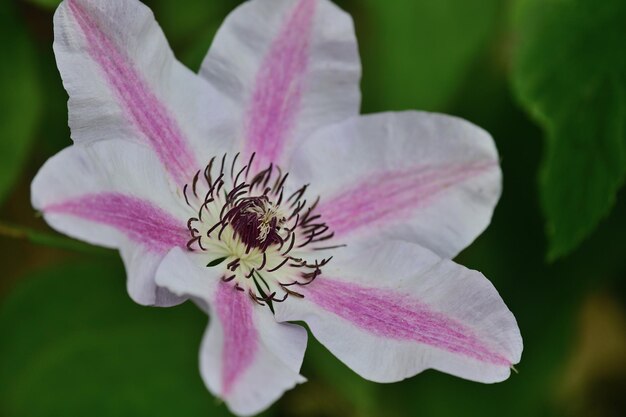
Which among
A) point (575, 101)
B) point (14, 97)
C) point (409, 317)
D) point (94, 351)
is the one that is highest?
point (575, 101)

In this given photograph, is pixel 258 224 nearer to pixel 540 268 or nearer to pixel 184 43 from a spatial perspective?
pixel 184 43

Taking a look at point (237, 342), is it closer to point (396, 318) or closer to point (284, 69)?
point (396, 318)

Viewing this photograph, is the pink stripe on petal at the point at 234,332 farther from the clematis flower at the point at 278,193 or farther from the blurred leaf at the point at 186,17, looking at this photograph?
the blurred leaf at the point at 186,17

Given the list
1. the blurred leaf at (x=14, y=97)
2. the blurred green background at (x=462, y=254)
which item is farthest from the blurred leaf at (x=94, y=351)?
the blurred leaf at (x=14, y=97)

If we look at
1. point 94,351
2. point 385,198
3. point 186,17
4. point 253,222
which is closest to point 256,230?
point 253,222

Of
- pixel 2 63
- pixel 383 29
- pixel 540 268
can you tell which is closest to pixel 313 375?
pixel 540 268

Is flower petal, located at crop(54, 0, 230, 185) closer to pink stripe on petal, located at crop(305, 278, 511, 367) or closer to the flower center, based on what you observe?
the flower center
